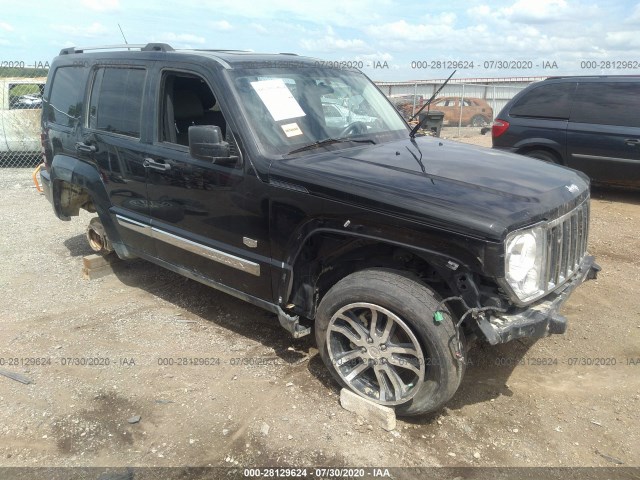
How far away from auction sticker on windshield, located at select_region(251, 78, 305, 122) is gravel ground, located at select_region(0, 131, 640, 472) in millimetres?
1760

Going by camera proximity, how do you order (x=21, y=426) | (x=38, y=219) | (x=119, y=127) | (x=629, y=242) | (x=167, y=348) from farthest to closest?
(x=38, y=219) < (x=629, y=242) < (x=119, y=127) < (x=167, y=348) < (x=21, y=426)

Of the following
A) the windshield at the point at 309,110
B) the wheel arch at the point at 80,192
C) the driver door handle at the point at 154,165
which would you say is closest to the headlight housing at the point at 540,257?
the windshield at the point at 309,110

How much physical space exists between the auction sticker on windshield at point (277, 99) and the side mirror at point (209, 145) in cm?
42

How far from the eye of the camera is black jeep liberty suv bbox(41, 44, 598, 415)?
284cm

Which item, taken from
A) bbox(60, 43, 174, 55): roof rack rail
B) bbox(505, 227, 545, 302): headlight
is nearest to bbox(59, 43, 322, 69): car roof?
bbox(60, 43, 174, 55): roof rack rail

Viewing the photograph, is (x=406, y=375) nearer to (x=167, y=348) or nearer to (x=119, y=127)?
(x=167, y=348)

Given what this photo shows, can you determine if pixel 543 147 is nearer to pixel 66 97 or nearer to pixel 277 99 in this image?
pixel 277 99

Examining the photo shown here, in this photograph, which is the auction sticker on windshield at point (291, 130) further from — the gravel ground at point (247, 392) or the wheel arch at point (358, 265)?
the gravel ground at point (247, 392)

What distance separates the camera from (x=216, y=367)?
3838mm

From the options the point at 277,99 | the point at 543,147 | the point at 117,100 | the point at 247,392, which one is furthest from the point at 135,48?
the point at 543,147

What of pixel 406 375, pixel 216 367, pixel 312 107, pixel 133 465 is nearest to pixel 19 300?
pixel 216 367

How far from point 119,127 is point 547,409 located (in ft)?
12.7

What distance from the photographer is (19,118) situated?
1091cm

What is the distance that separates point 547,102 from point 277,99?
21.0 ft
